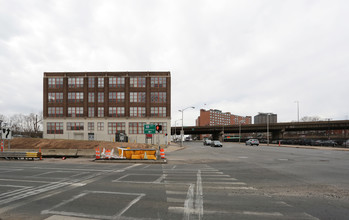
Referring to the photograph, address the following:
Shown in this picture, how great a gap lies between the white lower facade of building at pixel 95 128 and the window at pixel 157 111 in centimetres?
148

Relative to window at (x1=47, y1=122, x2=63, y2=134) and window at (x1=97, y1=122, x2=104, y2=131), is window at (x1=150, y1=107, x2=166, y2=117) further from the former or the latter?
window at (x1=47, y1=122, x2=63, y2=134)

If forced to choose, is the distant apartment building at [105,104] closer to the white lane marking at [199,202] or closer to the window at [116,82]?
the window at [116,82]

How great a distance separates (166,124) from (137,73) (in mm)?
17047

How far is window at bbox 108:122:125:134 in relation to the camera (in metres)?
58.7

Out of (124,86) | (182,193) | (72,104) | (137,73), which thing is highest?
(137,73)

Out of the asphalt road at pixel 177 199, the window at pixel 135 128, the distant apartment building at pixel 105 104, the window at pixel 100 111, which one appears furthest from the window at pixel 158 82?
the asphalt road at pixel 177 199

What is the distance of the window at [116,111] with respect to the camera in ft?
195

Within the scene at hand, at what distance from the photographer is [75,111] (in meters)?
59.6

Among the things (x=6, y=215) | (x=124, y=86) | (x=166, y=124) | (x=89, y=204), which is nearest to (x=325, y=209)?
(x=89, y=204)

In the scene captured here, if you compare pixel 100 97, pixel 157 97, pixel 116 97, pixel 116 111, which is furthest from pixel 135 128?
pixel 100 97

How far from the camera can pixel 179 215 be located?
16.9 ft

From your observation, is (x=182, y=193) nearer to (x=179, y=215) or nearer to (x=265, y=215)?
(x=179, y=215)

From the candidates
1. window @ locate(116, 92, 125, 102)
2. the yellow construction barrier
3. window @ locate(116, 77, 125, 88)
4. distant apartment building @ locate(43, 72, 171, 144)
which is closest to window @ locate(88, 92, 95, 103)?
distant apartment building @ locate(43, 72, 171, 144)

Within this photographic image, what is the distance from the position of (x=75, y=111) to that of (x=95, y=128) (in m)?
7.78
